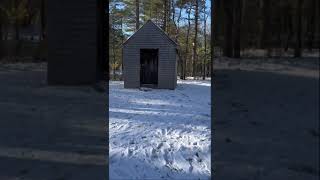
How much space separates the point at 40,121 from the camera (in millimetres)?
A: 1372

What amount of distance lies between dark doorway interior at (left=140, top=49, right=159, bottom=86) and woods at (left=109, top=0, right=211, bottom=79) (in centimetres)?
82

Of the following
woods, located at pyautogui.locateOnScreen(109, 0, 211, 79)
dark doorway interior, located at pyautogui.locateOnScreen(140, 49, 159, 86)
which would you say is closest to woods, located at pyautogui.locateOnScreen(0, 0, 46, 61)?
woods, located at pyautogui.locateOnScreen(109, 0, 211, 79)

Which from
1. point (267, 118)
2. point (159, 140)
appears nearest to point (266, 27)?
point (267, 118)

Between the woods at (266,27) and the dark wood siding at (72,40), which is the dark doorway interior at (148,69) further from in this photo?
the woods at (266,27)

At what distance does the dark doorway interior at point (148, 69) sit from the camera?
40.4ft

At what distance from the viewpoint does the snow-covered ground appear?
3418 millimetres

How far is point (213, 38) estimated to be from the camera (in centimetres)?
125

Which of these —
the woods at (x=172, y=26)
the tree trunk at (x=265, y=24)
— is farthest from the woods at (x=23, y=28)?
the woods at (x=172, y=26)

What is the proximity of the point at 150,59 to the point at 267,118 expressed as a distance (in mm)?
11446

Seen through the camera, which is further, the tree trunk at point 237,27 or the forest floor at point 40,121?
the forest floor at point 40,121

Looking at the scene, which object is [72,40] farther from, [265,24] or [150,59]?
[150,59]

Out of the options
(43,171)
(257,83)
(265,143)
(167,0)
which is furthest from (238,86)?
(167,0)

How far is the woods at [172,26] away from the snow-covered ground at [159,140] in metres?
1.09

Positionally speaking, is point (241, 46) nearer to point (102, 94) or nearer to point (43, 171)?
point (102, 94)
